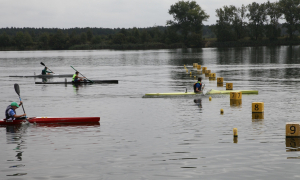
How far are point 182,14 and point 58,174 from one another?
162 m

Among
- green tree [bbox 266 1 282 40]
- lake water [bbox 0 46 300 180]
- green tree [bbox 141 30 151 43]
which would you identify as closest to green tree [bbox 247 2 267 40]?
green tree [bbox 266 1 282 40]

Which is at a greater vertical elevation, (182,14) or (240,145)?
(182,14)

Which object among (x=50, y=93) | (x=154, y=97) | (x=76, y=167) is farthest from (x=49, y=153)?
(x=50, y=93)

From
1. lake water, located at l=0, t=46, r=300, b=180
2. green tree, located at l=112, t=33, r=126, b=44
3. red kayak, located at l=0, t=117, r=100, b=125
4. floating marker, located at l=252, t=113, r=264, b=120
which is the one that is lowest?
lake water, located at l=0, t=46, r=300, b=180

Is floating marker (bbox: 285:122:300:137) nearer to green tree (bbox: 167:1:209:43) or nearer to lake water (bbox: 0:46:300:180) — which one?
lake water (bbox: 0:46:300:180)

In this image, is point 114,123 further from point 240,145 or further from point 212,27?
point 212,27

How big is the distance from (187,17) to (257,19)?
1125 inches

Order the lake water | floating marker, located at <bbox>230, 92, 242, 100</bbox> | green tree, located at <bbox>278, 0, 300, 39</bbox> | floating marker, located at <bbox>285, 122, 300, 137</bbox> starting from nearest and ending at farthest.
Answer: the lake water
floating marker, located at <bbox>285, 122, 300, 137</bbox>
floating marker, located at <bbox>230, 92, 242, 100</bbox>
green tree, located at <bbox>278, 0, 300, 39</bbox>

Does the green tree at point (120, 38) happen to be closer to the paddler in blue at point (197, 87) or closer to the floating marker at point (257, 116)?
the paddler in blue at point (197, 87)

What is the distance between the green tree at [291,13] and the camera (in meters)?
157

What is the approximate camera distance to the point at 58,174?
45.4ft

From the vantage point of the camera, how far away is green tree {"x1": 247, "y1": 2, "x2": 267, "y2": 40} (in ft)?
538

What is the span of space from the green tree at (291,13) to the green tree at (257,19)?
7.17 m

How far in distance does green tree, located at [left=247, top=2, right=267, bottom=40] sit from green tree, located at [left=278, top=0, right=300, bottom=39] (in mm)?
7170
